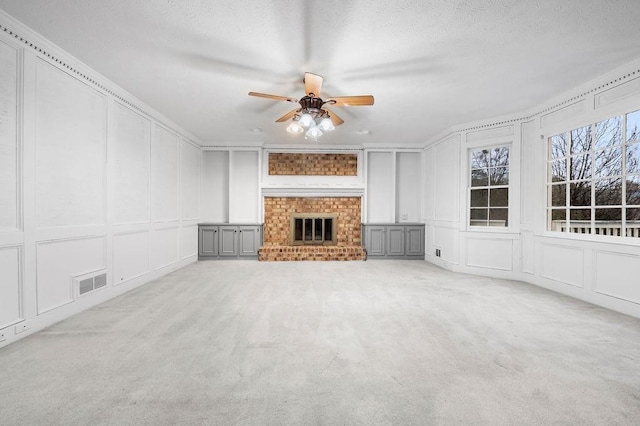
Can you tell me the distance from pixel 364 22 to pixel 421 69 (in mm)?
1072

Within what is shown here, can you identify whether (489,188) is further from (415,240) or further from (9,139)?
(9,139)

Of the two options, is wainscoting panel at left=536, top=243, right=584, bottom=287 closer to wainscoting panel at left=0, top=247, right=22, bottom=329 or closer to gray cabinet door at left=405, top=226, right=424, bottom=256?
gray cabinet door at left=405, top=226, right=424, bottom=256

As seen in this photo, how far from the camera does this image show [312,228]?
266 inches

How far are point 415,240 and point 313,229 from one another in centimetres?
246

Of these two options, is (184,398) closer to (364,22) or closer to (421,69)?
(364,22)

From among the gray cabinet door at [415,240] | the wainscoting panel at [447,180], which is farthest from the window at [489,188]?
the gray cabinet door at [415,240]

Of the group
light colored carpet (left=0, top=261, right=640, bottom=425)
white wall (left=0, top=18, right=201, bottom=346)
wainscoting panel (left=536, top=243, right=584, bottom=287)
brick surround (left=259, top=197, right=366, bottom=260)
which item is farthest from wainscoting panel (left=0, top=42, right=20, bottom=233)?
wainscoting panel (left=536, top=243, right=584, bottom=287)

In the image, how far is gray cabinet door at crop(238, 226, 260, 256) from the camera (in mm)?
6324

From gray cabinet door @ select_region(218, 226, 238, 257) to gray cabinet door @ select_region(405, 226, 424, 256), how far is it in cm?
403

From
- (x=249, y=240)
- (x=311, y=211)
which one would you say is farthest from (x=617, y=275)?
(x=249, y=240)

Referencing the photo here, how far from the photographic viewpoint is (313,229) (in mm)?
6742

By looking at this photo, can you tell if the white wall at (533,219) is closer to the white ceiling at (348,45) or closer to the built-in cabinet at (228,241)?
the white ceiling at (348,45)

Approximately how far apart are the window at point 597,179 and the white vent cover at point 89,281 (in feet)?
20.4

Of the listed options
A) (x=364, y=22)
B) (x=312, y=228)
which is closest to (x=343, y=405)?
(x=364, y=22)
